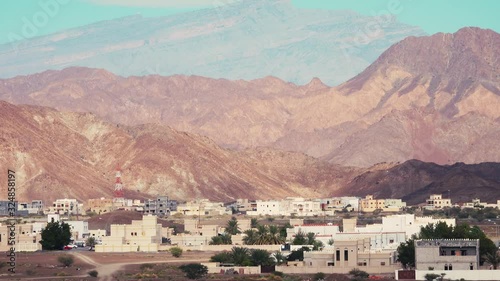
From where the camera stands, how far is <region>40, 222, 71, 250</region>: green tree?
134750 millimetres

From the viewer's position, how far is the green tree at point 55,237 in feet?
442

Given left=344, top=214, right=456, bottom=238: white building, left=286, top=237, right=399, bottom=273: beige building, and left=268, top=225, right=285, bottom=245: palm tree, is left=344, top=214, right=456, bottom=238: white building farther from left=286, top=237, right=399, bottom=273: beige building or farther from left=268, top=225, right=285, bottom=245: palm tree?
left=286, top=237, right=399, bottom=273: beige building

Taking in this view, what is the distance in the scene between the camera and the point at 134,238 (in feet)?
442

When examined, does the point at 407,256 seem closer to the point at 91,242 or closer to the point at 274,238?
the point at 274,238

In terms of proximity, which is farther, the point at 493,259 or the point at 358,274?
the point at 358,274

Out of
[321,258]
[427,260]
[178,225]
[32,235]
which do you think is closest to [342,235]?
[321,258]

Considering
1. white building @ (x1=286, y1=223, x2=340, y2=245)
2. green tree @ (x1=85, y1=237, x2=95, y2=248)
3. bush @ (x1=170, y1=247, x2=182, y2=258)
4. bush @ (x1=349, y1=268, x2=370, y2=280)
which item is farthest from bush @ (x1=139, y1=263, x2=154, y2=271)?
green tree @ (x1=85, y1=237, x2=95, y2=248)

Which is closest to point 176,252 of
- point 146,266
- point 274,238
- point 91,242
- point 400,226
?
point 274,238

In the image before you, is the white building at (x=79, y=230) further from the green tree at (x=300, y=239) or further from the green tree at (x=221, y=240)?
the green tree at (x=300, y=239)

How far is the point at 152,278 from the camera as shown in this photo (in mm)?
96438

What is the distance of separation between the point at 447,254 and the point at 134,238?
1907 inches

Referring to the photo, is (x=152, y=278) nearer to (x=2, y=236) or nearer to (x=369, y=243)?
(x=369, y=243)

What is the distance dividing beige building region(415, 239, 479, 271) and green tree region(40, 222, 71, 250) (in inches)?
2047

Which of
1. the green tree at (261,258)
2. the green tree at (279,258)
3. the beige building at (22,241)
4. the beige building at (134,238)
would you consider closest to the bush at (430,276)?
the green tree at (279,258)
